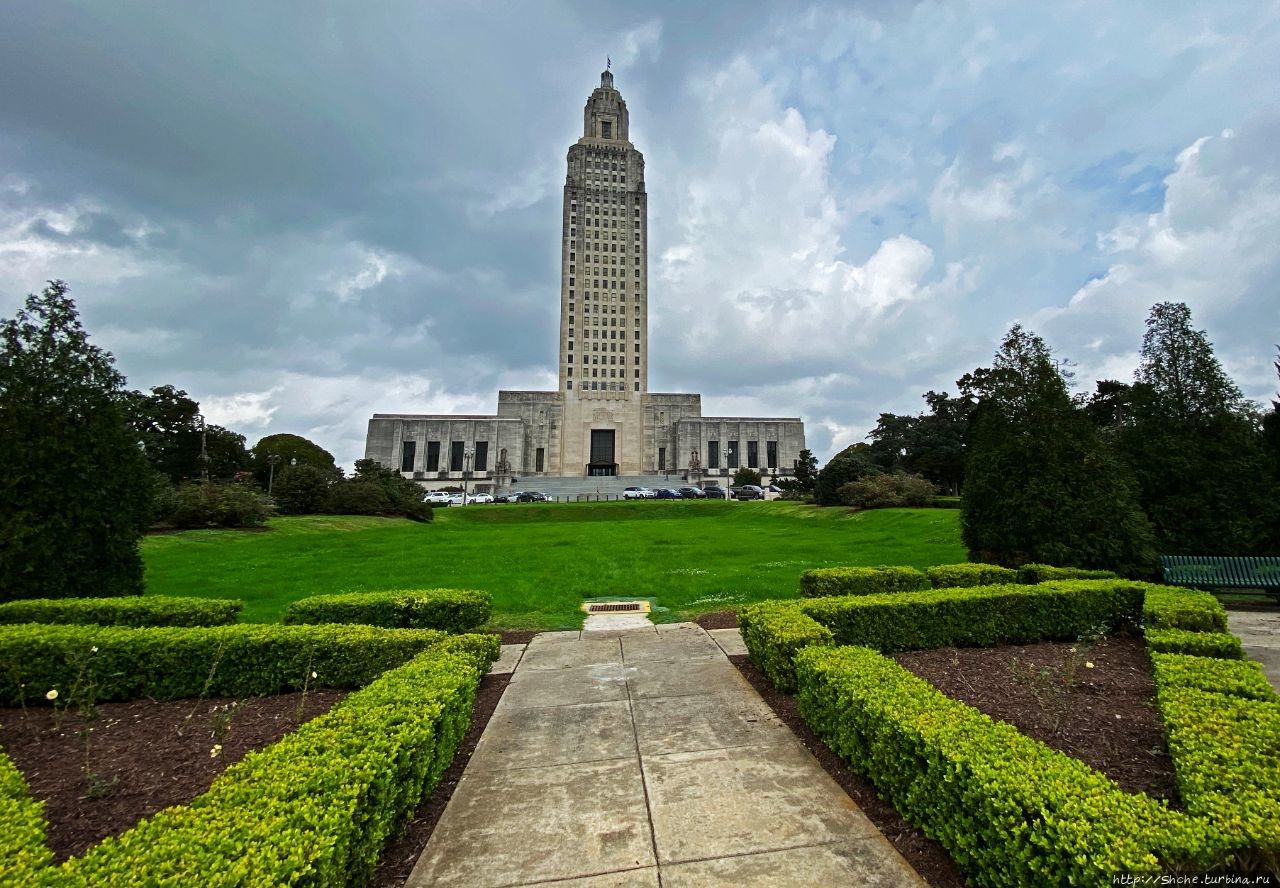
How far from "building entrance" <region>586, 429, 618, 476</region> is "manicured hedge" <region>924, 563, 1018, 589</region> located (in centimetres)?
7421

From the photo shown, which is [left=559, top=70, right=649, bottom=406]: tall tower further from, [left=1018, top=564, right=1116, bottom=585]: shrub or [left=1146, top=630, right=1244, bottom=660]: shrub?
[left=1146, top=630, right=1244, bottom=660]: shrub

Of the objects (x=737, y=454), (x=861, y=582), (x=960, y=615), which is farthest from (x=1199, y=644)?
(x=737, y=454)

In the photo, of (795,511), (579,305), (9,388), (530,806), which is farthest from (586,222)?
(530,806)

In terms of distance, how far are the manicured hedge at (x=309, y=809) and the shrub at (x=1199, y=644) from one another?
7.56m

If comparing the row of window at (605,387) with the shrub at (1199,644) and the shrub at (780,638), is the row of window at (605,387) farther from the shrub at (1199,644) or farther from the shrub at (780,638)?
the shrub at (1199,644)

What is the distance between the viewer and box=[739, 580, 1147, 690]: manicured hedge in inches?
291

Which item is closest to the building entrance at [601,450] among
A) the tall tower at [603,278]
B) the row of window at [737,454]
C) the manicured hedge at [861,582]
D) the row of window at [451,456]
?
the tall tower at [603,278]

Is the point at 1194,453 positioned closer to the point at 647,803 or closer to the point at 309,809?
the point at 647,803

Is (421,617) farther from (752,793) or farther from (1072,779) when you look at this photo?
(1072,779)

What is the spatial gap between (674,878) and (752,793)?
1087mm

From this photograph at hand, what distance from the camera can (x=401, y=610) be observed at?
8.04 m

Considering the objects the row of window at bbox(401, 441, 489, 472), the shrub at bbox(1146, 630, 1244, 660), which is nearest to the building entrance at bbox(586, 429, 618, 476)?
the row of window at bbox(401, 441, 489, 472)

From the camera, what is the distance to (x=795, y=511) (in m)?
39.3

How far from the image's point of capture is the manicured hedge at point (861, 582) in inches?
373
